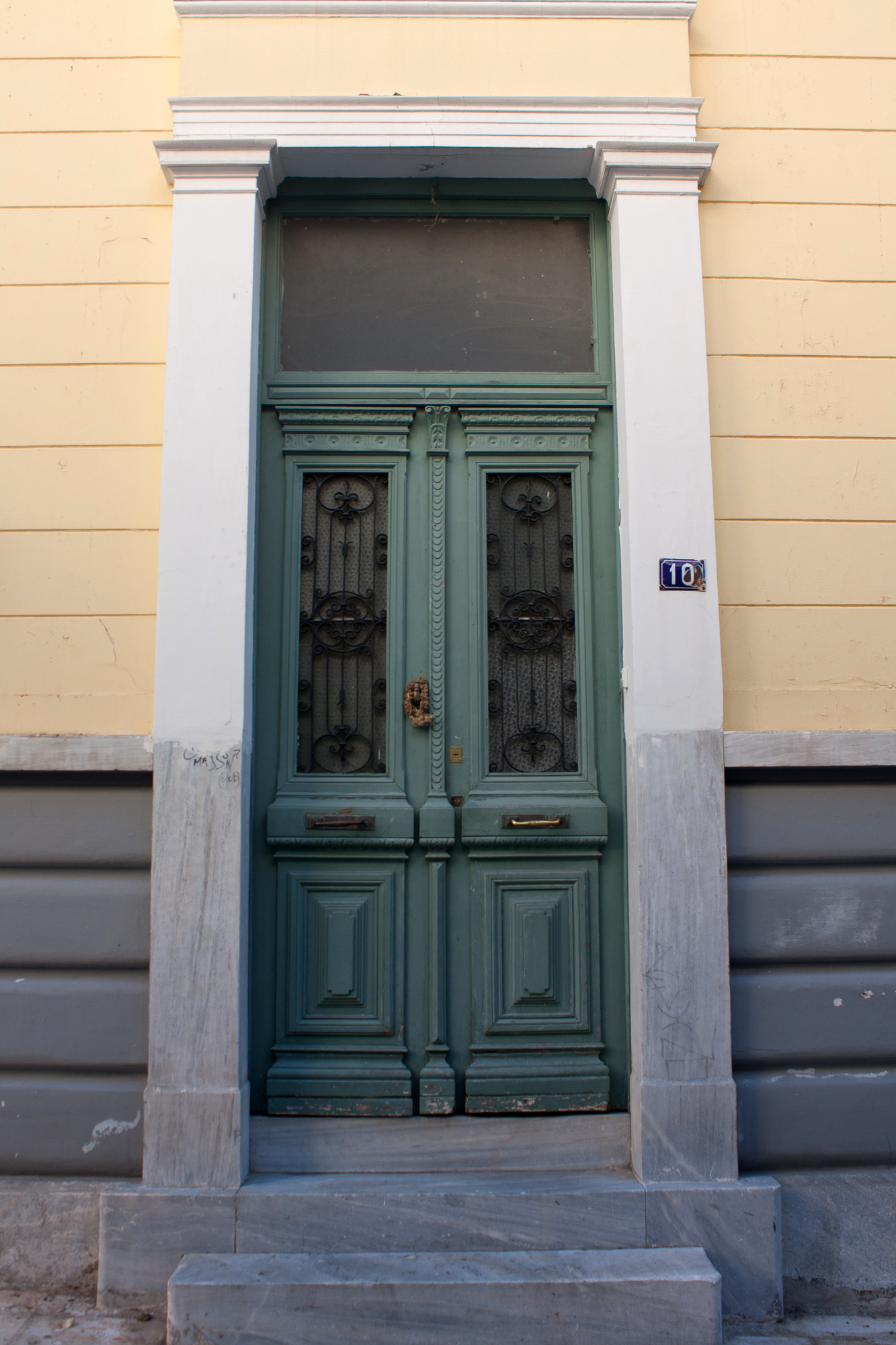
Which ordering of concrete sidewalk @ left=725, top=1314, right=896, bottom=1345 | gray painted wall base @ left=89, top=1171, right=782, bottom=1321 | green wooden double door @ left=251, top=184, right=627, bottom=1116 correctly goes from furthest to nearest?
green wooden double door @ left=251, top=184, right=627, bottom=1116, gray painted wall base @ left=89, top=1171, right=782, bottom=1321, concrete sidewalk @ left=725, top=1314, right=896, bottom=1345

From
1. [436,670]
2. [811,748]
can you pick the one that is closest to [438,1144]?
[436,670]

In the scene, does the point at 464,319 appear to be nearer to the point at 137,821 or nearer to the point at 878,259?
the point at 878,259

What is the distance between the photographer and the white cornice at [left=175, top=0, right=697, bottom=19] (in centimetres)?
326

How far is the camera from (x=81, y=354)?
321cm

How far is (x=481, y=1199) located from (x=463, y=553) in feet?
7.24

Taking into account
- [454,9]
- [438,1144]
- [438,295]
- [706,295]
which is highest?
[454,9]

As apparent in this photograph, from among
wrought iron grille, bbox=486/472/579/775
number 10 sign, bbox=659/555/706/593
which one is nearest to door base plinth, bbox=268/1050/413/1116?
wrought iron grille, bbox=486/472/579/775

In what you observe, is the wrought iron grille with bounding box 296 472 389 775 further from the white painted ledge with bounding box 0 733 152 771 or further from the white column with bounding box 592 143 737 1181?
the white column with bounding box 592 143 737 1181

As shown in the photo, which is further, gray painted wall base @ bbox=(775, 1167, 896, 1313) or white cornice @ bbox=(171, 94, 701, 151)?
white cornice @ bbox=(171, 94, 701, 151)

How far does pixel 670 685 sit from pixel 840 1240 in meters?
1.91

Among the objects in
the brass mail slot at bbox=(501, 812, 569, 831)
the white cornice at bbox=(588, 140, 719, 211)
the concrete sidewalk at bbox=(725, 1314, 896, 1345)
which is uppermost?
the white cornice at bbox=(588, 140, 719, 211)

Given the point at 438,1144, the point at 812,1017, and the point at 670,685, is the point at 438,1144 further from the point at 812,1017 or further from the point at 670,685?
the point at 670,685

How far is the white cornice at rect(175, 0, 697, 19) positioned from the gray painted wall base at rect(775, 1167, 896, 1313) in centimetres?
422

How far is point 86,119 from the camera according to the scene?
3299mm
